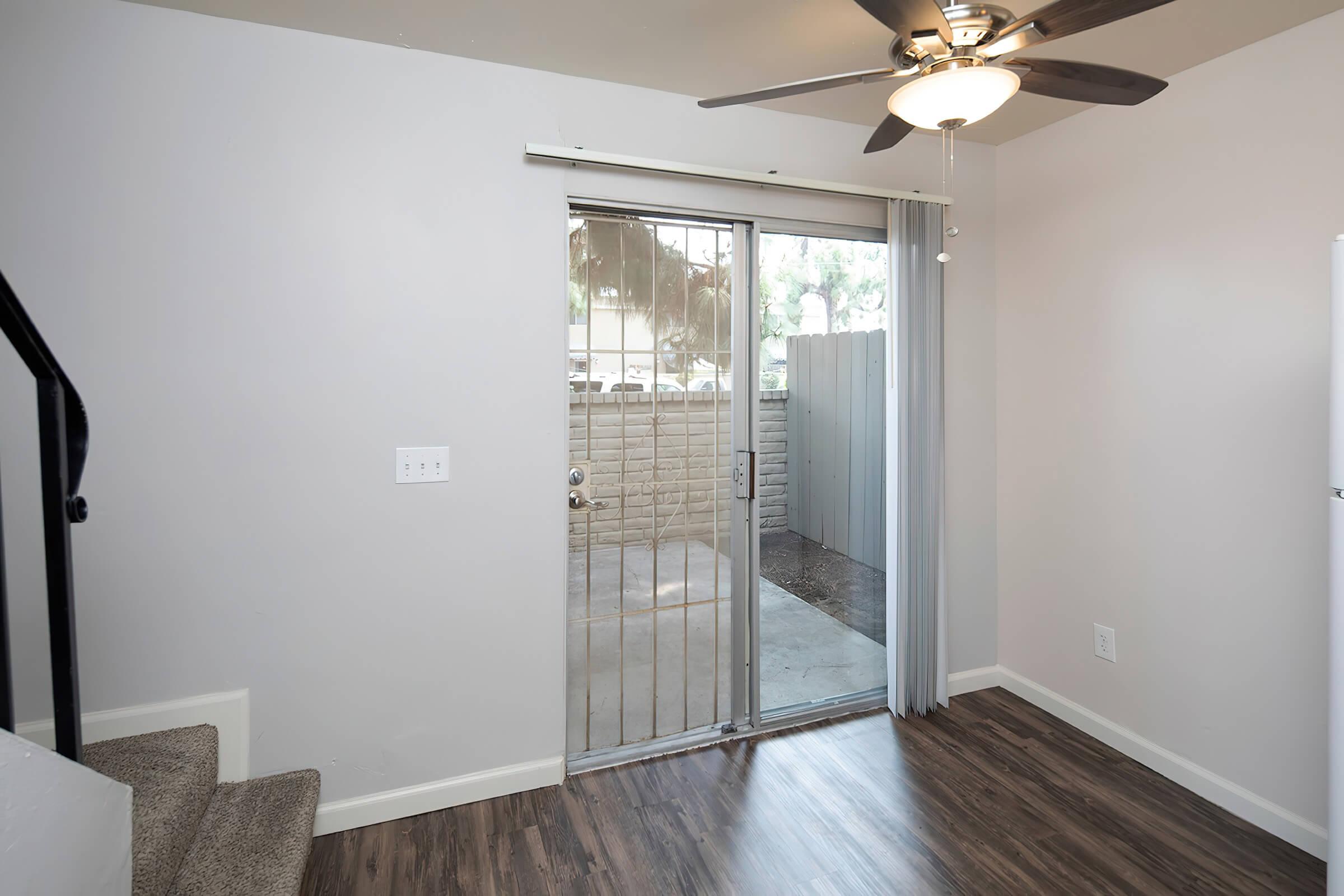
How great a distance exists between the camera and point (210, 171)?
194 cm

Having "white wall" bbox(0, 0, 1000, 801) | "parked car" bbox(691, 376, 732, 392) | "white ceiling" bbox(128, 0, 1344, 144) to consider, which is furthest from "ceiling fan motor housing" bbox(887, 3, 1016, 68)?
"parked car" bbox(691, 376, 732, 392)

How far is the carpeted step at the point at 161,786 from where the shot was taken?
150 centimetres

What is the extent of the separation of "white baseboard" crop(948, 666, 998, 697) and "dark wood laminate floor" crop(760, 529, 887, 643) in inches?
14.6

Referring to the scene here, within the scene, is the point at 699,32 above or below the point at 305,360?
above

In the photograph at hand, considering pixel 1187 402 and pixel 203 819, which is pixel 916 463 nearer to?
pixel 1187 402

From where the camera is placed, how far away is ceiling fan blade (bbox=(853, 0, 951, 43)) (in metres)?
1.17

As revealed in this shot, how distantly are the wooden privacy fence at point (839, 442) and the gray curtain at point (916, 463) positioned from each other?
92 millimetres

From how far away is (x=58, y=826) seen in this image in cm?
101

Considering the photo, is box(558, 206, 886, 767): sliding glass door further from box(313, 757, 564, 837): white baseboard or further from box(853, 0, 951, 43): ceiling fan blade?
box(853, 0, 951, 43): ceiling fan blade

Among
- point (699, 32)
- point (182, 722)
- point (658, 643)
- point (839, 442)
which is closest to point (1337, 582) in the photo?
point (839, 442)

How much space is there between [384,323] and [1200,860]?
9.60ft

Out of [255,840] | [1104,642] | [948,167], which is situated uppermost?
[948,167]

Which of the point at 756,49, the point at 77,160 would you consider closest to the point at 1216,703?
the point at 756,49

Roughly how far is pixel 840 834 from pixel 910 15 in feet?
7.07
